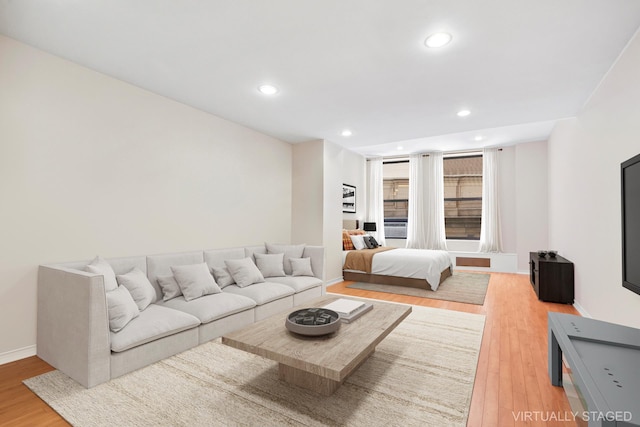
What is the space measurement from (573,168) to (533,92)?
5.21 ft

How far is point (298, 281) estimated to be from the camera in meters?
4.14

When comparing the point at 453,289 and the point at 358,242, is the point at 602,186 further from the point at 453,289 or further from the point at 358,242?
the point at 358,242

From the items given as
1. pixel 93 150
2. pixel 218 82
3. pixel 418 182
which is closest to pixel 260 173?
pixel 218 82

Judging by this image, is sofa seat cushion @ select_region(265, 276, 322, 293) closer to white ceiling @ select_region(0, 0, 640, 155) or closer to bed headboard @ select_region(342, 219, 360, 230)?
white ceiling @ select_region(0, 0, 640, 155)

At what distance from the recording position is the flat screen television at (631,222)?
2.03m

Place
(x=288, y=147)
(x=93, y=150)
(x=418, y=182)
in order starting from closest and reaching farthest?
(x=93, y=150) < (x=288, y=147) < (x=418, y=182)

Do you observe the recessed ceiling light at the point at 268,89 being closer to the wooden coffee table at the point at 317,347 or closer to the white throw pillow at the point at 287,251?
the white throw pillow at the point at 287,251

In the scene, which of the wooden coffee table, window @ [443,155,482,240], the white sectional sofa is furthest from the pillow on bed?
the wooden coffee table

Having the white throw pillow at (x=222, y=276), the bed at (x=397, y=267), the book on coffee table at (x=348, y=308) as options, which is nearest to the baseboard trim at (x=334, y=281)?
the bed at (x=397, y=267)

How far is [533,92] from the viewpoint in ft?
11.3

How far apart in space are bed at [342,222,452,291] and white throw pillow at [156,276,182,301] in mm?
3572

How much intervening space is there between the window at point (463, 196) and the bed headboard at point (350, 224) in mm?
2442

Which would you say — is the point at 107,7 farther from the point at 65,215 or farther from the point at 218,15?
the point at 65,215

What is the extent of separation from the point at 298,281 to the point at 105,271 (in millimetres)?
2217
